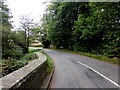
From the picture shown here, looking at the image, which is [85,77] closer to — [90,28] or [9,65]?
[9,65]

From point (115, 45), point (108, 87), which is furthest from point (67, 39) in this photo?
point (108, 87)

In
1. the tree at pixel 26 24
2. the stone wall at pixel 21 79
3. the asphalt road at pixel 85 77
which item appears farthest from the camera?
the tree at pixel 26 24

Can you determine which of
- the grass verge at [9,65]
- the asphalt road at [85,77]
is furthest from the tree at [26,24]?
the asphalt road at [85,77]

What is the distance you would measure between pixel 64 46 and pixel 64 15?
918 centimetres

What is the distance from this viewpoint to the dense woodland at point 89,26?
11648 millimetres

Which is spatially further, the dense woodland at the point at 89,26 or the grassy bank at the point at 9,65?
the dense woodland at the point at 89,26

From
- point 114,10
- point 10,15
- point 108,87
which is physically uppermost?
point 10,15

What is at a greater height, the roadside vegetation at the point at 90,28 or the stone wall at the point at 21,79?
the roadside vegetation at the point at 90,28

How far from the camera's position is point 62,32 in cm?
2753

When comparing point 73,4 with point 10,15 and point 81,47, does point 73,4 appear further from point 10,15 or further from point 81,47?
point 10,15

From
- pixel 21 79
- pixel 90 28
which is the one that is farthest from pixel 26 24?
pixel 21 79

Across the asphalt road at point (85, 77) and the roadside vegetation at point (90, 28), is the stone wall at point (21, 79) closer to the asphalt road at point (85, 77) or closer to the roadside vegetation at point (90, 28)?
the asphalt road at point (85, 77)

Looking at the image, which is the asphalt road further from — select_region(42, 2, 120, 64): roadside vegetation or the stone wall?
select_region(42, 2, 120, 64): roadside vegetation

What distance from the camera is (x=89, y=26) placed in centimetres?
1781
